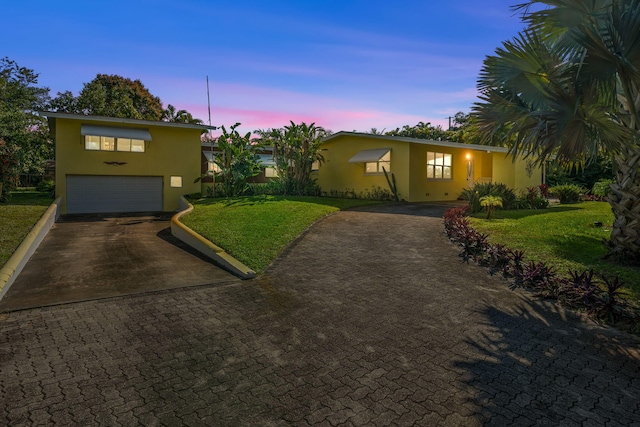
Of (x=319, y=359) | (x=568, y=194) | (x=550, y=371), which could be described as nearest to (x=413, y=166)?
(x=568, y=194)

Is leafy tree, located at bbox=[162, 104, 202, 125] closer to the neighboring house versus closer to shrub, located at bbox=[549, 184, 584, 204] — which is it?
the neighboring house

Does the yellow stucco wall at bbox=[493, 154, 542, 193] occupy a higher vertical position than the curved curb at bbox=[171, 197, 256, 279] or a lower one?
higher

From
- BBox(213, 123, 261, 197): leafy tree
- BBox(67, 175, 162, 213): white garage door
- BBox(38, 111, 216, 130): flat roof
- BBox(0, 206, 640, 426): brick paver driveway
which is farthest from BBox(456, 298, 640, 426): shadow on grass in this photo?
BBox(67, 175, 162, 213): white garage door

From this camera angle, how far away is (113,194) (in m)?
17.6

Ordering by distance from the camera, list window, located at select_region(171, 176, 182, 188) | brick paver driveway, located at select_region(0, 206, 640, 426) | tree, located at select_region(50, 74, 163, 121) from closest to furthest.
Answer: brick paver driveway, located at select_region(0, 206, 640, 426) → window, located at select_region(171, 176, 182, 188) → tree, located at select_region(50, 74, 163, 121)

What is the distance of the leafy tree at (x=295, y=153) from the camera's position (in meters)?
20.1

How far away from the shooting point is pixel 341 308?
5328 millimetres

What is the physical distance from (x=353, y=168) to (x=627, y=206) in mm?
14768

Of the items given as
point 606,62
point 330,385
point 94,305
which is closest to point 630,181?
point 606,62

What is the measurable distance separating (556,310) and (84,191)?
18.9 meters

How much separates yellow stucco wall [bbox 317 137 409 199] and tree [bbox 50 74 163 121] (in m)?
18.3

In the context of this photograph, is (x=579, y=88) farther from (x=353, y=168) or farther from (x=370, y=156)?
(x=353, y=168)

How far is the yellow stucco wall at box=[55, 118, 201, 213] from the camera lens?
16.5 meters

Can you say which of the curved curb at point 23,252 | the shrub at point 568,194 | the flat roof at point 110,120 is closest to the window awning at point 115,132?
the flat roof at point 110,120
